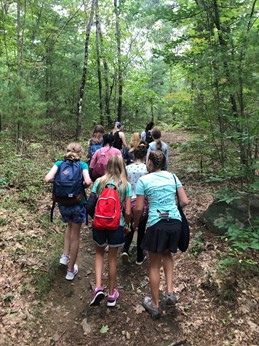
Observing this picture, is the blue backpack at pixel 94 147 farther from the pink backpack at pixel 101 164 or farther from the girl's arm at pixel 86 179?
the girl's arm at pixel 86 179

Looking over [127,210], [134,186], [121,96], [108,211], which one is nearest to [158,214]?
[127,210]

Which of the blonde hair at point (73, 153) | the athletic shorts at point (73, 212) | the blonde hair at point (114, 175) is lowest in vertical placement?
the athletic shorts at point (73, 212)

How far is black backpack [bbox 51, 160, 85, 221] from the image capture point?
14.2 feet

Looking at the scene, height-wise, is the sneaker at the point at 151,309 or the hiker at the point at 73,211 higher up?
the hiker at the point at 73,211

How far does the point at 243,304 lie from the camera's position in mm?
4012

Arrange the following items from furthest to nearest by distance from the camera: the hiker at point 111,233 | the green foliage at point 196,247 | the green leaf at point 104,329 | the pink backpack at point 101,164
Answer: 1. the pink backpack at point 101,164
2. the green foliage at point 196,247
3. the hiker at point 111,233
4. the green leaf at point 104,329

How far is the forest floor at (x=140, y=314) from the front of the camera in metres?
3.64

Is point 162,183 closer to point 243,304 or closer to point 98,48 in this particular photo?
point 243,304

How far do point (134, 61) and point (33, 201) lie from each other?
15.7m

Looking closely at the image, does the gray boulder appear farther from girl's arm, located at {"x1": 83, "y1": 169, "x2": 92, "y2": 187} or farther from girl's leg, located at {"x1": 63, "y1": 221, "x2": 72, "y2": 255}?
girl's leg, located at {"x1": 63, "y1": 221, "x2": 72, "y2": 255}

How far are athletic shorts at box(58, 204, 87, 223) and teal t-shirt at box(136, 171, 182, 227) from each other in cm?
123

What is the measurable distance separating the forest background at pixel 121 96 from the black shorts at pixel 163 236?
928 mm

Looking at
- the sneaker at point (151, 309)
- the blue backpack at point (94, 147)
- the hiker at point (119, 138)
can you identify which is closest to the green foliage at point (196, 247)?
the sneaker at point (151, 309)

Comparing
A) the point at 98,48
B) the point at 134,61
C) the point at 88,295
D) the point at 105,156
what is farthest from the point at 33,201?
the point at 134,61
